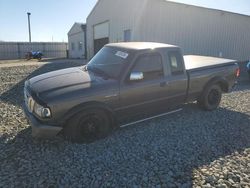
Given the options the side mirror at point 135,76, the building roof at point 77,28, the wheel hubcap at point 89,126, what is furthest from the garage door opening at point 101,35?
the wheel hubcap at point 89,126

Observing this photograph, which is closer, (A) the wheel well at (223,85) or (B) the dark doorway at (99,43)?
(A) the wheel well at (223,85)

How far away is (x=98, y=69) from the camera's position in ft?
17.0

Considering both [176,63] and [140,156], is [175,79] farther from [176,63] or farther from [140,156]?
[140,156]

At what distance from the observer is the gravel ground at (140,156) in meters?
3.43

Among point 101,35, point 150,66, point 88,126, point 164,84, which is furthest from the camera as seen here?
point 101,35

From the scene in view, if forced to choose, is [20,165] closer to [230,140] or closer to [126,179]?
[126,179]

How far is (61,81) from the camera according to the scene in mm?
4605

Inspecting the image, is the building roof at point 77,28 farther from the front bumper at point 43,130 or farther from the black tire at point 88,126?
the front bumper at point 43,130

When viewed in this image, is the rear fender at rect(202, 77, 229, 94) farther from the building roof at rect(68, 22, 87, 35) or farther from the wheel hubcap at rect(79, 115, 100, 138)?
the building roof at rect(68, 22, 87, 35)

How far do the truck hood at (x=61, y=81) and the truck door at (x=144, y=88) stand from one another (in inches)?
29.7

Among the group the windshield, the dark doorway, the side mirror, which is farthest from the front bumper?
the dark doorway

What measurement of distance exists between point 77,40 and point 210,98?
2924 centimetres

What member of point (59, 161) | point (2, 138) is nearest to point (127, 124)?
point (59, 161)

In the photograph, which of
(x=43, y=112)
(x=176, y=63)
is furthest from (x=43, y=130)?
(x=176, y=63)
